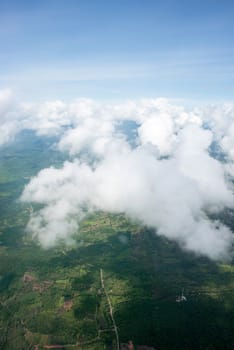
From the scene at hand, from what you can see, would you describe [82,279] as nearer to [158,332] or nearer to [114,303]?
[114,303]

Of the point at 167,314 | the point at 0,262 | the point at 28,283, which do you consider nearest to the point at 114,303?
the point at 167,314

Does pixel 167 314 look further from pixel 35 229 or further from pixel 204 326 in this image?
pixel 35 229

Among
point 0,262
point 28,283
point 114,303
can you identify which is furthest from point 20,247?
point 114,303

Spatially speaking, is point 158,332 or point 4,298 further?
point 4,298

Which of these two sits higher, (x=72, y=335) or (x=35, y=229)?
(x=72, y=335)

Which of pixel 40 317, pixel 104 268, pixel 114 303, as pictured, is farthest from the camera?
pixel 104 268

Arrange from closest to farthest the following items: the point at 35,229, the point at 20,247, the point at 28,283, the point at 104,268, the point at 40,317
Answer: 1. the point at 40,317
2. the point at 28,283
3. the point at 104,268
4. the point at 20,247
5. the point at 35,229
